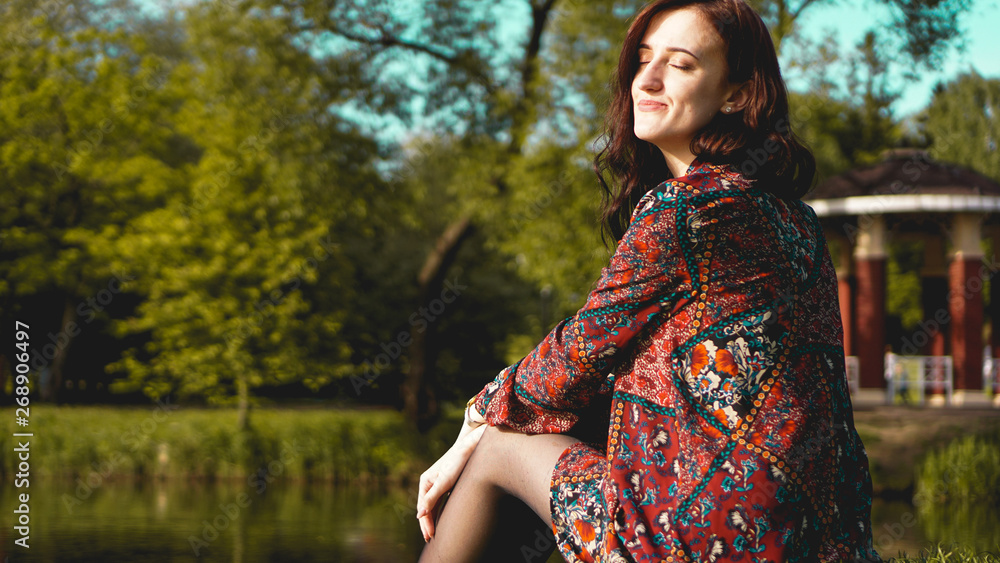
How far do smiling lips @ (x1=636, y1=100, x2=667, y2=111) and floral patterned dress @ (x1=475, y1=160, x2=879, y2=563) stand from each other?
0.21 meters

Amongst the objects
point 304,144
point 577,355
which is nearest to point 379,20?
point 304,144

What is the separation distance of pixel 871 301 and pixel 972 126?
14.7m

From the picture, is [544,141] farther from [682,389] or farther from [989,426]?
[682,389]

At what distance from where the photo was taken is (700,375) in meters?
1.66

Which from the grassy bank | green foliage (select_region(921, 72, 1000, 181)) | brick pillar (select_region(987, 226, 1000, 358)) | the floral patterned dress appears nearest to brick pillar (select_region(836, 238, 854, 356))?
brick pillar (select_region(987, 226, 1000, 358))

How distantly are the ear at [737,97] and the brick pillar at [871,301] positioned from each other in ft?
44.5

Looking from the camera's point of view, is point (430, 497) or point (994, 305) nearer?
point (430, 497)

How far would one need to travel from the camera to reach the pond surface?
22.9ft

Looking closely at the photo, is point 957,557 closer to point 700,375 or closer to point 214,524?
point 700,375

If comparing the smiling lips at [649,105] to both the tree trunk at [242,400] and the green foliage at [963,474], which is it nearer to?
the green foliage at [963,474]

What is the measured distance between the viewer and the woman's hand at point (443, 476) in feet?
6.73

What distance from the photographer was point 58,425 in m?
13.0

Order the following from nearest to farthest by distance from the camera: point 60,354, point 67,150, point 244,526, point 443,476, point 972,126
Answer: point 443,476
point 244,526
point 67,150
point 60,354
point 972,126

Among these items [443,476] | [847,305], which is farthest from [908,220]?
[443,476]
